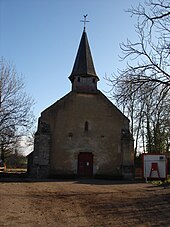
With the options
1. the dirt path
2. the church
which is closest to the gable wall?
the church

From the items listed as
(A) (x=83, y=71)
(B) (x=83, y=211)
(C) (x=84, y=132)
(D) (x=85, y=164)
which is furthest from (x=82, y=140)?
(B) (x=83, y=211)

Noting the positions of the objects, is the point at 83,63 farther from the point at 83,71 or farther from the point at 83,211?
the point at 83,211

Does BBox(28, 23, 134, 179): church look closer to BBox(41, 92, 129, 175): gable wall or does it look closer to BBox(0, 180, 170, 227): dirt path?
BBox(41, 92, 129, 175): gable wall

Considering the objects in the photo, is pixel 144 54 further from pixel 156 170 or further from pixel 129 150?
pixel 129 150

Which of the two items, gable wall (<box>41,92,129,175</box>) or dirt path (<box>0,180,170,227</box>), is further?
gable wall (<box>41,92,129,175</box>)

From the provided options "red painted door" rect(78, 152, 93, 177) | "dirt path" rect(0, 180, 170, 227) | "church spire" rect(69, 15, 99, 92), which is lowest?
"dirt path" rect(0, 180, 170, 227)

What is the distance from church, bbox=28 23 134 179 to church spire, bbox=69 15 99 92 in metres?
0.44

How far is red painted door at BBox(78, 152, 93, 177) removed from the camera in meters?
A: 25.8

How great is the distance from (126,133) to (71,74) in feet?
28.7

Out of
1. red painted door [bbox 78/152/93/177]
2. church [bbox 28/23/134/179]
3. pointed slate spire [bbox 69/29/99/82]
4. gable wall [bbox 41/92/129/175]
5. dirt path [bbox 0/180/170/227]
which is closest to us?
dirt path [bbox 0/180/170/227]

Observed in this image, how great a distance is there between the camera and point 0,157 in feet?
140

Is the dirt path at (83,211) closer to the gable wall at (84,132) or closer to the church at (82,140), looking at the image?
the church at (82,140)

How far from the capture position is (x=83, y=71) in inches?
1128

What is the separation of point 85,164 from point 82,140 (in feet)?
7.68
